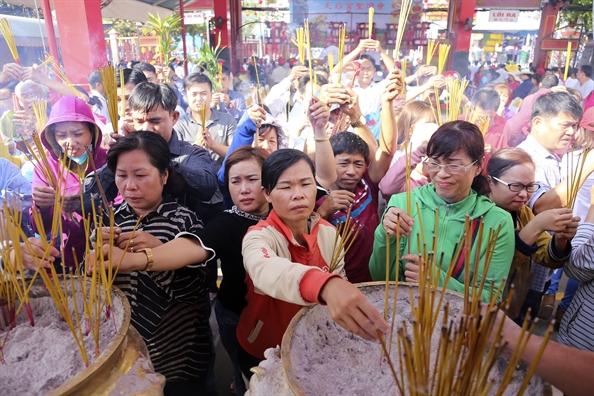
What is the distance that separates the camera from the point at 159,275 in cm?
136

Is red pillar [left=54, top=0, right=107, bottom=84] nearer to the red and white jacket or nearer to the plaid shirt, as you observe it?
the red and white jacket

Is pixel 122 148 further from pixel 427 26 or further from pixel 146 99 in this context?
pixel 427 26

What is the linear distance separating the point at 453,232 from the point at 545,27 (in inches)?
389

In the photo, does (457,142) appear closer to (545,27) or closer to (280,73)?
(280,73)

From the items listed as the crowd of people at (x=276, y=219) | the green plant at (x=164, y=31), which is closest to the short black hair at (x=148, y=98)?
the crowd of people at (x=276, y=219)

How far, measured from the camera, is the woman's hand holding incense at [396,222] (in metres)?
1.36

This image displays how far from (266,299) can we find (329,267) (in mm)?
229

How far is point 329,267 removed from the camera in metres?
1.29

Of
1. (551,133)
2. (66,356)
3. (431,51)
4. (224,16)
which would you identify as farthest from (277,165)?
(224,16)

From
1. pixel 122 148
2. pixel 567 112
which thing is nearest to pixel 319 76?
pixel 567 112

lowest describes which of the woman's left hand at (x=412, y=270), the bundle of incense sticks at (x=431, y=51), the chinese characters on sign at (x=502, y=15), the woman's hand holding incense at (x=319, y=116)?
the woman's left hand at (x=412, y=270)

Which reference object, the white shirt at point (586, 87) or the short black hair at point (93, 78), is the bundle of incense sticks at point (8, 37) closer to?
the short black hair at point (93, 78)

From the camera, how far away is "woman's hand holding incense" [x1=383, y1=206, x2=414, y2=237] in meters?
1.36

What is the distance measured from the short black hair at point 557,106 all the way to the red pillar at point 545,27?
7.34 m
